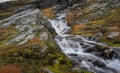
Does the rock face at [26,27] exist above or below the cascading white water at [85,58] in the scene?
Answer: above

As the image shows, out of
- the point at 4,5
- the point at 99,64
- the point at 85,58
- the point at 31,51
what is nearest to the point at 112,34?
the point at 85,58

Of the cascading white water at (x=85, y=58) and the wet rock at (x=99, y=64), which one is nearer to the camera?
the cascading white water at (x=85, y=58)

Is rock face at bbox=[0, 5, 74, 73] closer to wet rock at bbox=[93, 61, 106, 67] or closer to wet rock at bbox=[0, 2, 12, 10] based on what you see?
wet rock at bbox=[93, 61, 106, 67]

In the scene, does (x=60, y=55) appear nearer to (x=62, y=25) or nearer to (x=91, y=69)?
(x=91, y=69)

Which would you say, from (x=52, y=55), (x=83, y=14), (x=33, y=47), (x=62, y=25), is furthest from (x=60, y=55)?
(x=83, y=14)

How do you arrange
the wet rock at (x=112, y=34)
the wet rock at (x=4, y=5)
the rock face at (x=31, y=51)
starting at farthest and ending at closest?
the wet rock at (x=4, y=5), the wet rock at (x=112, y=34), the rock face at (x=31, y=51)

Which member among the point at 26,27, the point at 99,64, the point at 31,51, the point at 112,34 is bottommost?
the point at 112,34

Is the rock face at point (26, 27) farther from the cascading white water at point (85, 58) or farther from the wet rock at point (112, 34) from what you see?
the wet rock at point (112, 34)

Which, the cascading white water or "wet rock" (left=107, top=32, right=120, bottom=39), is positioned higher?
the cascading white water

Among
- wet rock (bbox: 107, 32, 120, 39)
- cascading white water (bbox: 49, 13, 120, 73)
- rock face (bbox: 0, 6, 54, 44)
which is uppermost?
rock face (bbox: 0, 6, 54, 44)

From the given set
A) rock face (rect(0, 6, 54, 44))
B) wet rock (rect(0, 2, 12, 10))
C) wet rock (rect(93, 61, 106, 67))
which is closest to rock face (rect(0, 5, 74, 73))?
rock face (rect(0, 6, 54, 44))

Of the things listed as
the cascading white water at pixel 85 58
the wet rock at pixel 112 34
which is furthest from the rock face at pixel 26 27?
the wet rock at pixel 112 34

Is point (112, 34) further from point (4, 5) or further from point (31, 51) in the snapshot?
point (4, 5)

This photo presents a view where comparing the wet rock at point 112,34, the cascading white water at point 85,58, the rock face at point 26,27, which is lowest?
the wet rock at point 112,34
